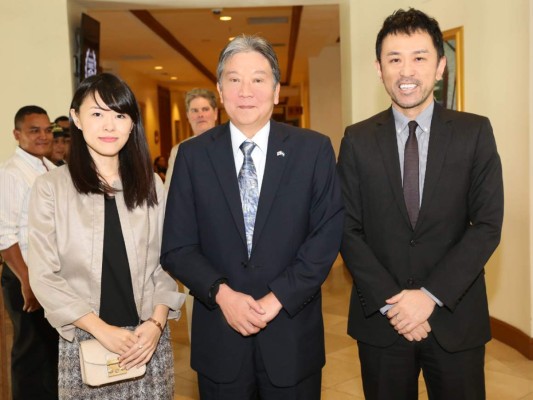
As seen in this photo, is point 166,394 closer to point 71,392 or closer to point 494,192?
point 71,392

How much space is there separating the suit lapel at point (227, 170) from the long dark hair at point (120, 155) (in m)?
0.26

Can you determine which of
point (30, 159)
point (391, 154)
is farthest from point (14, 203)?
point (391, 154)

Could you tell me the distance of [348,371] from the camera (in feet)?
13.8

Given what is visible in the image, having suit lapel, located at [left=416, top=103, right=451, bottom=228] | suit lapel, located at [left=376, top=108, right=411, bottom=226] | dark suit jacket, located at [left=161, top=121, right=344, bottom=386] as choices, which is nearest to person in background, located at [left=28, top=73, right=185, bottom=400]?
dark suit jacket, located at [left=161, top=121, right=344, bottom=386]

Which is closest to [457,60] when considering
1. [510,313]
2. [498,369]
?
[510,313]

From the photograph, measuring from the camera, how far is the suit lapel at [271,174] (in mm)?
1985

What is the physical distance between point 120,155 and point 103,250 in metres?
0.38

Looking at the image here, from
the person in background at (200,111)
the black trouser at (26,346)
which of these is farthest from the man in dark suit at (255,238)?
the person in background at (200,111)

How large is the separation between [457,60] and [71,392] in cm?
416

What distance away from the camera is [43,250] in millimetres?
1944

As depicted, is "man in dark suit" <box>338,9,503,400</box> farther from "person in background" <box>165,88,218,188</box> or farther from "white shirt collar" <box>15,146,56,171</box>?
"person in background" <box>165,88,218,188</box>

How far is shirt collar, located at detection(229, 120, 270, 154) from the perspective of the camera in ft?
6.88

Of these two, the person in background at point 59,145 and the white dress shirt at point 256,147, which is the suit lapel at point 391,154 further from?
the person in background at point 59,145

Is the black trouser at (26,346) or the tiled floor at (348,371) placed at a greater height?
Answer: the black trouser at (26,346)
